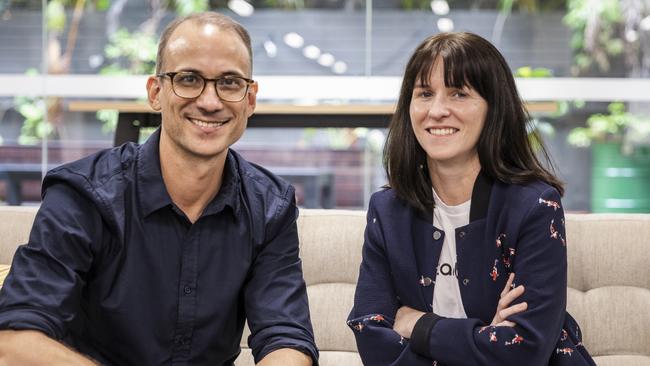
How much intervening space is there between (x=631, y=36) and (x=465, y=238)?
3.83 metres

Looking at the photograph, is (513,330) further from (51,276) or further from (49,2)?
(49,2)

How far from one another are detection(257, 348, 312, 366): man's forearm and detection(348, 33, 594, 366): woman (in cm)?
19

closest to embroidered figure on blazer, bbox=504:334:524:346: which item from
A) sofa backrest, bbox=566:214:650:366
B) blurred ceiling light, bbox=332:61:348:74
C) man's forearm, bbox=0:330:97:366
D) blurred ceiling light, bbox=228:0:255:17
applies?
sofa backrest, bbox=566:214:650:366

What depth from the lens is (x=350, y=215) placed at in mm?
2232

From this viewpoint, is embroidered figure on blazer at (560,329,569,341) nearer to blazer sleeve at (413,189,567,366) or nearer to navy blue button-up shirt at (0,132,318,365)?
blazer sleeve at (413,189,567,366)

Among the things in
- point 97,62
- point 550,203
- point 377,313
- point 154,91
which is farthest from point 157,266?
point 97,62

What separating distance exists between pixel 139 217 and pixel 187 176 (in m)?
0.12

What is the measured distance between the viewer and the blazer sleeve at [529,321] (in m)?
1.60

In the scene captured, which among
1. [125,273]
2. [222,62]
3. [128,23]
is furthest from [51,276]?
[128,23]

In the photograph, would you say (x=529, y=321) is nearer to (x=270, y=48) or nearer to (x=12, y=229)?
(x=12, y=229)

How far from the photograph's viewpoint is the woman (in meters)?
1.63

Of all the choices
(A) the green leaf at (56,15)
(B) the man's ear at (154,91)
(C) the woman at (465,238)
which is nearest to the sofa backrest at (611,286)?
(C) the woman at (465,238)

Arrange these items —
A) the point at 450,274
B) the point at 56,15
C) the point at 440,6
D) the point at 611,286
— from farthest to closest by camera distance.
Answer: the point at 56,15 → the point at 440,6 → the point at 611,286 → the point at 450,274

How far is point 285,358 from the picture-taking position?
1544mm
